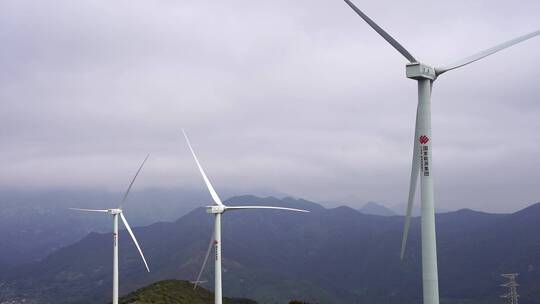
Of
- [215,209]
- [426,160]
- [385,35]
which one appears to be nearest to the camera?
[426,160]

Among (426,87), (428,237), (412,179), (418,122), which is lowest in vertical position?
(428,237)

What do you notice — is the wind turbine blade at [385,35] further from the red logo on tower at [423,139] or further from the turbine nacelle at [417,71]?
the red logo on tower at [423,139]

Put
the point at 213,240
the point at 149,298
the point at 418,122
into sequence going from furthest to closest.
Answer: the point at 149,298, the point at 213,240, the point at 418,122

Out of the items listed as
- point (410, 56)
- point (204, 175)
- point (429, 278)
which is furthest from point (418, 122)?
point (204, 175)

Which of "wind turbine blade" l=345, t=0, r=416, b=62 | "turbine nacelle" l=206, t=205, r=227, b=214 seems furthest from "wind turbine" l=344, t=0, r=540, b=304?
"turbine nacelle" l=206, t=205, r=227, b=214

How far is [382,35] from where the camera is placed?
55.0m

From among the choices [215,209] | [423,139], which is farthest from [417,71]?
[215,209]

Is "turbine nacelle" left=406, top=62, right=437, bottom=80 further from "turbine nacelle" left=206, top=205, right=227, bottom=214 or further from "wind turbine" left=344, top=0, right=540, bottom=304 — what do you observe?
"turbine nacelle" left=206, top=205, right=227, bottom=214

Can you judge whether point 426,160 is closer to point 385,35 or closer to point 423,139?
point 423,139

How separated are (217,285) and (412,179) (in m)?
40.7

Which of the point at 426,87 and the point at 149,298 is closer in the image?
the point at 426,87

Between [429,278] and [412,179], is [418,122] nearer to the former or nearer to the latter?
[412,179]

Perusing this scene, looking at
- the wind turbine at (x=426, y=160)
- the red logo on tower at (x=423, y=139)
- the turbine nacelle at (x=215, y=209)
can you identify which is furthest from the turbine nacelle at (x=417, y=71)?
the turbine nacelle at (x=215, y=209)

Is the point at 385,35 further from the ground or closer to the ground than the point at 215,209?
further from the ground
